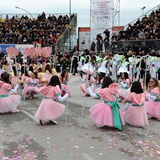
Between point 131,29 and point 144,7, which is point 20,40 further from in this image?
point 144,7

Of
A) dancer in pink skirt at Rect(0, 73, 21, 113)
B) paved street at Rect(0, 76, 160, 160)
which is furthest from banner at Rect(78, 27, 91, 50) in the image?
paved street at Rect(0, 76, 160, 160)

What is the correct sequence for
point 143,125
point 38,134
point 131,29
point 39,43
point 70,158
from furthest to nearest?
point 39,43
point 131,29
point 143,125
point 38,134
point 70,158

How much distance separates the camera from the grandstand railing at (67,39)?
26.8m

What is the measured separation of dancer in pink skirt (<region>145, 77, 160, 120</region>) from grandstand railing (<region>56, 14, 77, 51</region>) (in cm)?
1944

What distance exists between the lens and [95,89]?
37.5 feet

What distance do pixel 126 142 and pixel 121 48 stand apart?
53.5 feet

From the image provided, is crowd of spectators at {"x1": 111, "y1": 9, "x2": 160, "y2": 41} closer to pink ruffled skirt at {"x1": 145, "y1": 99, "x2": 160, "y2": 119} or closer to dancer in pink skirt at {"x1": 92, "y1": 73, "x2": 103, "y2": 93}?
dancer in pink skirt at {"x1": 92, "y1": 73, "x2": 103, "y2": 93}

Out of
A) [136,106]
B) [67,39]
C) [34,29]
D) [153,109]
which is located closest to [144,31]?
[67,39]

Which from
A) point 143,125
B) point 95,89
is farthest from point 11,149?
point 95,89

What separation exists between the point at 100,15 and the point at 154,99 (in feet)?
67.1

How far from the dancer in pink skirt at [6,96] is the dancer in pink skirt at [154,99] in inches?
165

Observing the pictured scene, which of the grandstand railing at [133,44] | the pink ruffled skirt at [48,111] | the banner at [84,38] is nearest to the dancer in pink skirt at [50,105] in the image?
the pink ruffled skirt at [48,111]

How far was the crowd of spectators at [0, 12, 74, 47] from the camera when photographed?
2912 cm

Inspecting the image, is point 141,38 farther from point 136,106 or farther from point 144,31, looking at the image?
point 136,106
